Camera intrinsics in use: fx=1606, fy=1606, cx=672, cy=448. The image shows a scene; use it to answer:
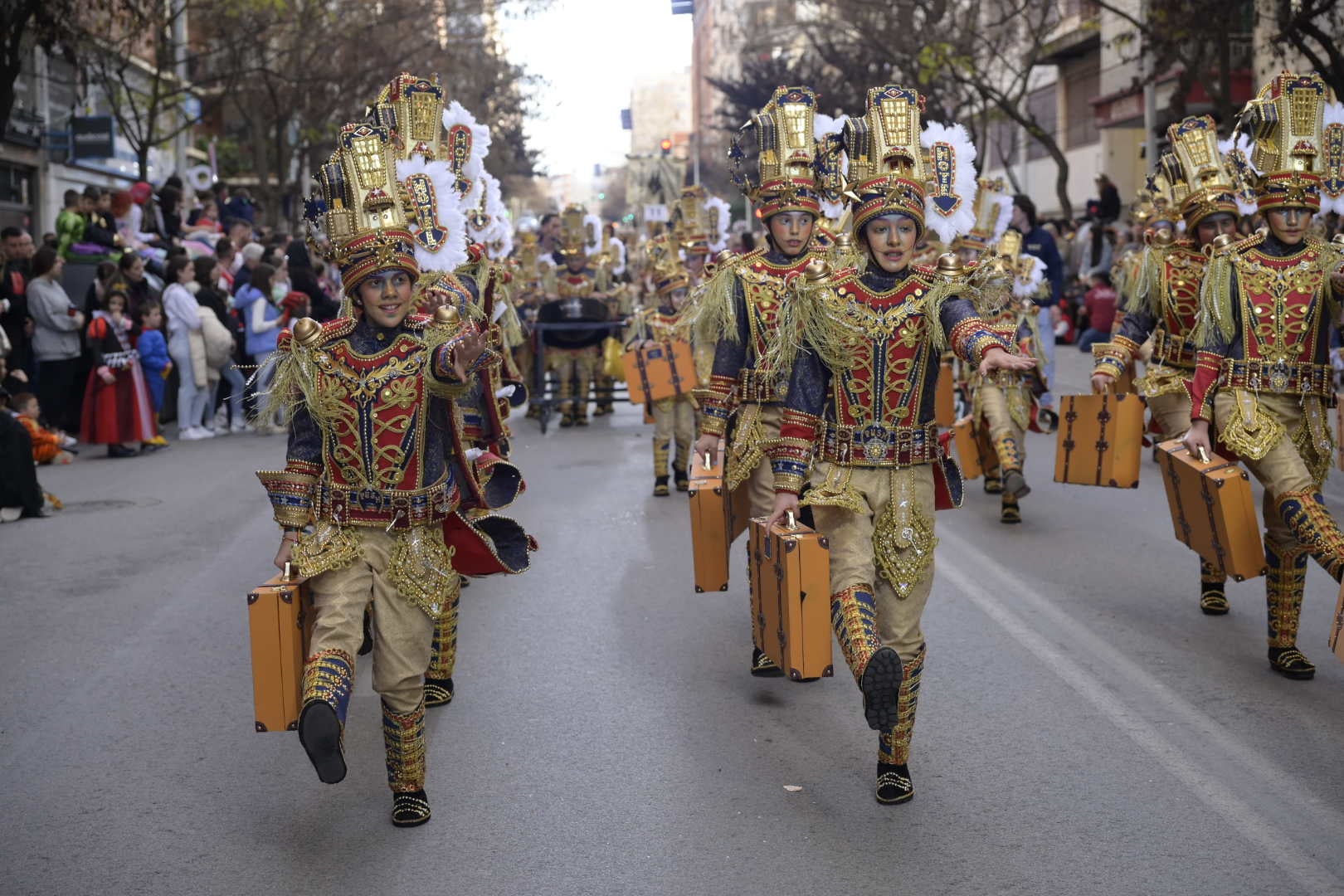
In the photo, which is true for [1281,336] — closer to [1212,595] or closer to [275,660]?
[1212,595]

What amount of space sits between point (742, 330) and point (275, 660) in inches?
127

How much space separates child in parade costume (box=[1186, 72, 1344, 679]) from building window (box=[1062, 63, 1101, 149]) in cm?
3448

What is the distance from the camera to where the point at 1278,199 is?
7.12 meters

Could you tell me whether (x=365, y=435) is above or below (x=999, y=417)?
above

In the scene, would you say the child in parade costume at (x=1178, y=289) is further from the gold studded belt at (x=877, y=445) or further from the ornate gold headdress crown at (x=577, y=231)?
the ornate gold headdress crown at (x=577, y=231)

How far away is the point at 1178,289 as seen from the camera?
854 centimetres

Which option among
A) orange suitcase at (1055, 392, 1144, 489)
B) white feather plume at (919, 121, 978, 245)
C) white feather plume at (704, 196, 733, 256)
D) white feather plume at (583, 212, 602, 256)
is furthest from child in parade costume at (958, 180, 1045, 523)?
white feather plume at (583, 212, 602, 256)

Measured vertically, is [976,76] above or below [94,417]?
above

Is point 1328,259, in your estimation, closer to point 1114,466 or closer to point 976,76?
point 1114,466

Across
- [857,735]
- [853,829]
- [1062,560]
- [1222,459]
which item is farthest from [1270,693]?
[1062,560]

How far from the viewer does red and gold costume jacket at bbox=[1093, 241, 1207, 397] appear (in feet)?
28.0

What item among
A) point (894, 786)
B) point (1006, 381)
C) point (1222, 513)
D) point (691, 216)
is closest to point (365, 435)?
point (894, 786)

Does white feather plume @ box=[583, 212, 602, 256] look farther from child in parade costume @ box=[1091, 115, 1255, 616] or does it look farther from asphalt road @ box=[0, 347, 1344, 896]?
child in parade costume @ box=[1091, 115, 1255, 616]

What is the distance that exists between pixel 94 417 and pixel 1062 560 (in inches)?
411
